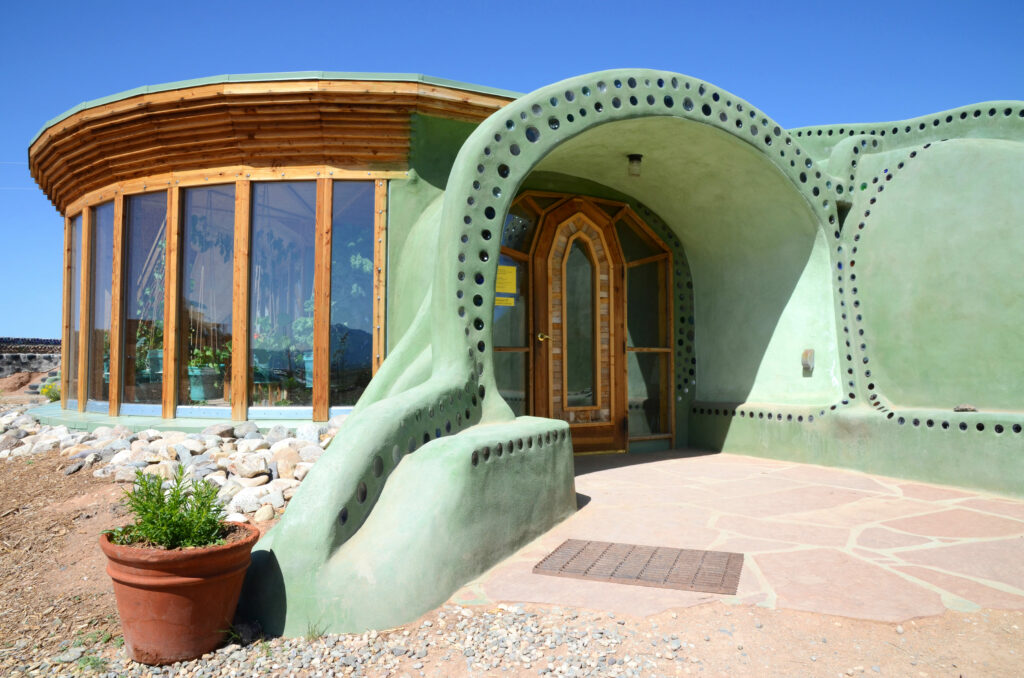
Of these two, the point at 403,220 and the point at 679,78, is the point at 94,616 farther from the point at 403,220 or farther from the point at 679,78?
the point at 679,78

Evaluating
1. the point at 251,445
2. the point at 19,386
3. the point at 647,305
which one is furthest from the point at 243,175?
the point at 19,386

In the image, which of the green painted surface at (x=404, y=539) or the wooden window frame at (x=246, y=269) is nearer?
the green painted surface at (x=404, y=539)

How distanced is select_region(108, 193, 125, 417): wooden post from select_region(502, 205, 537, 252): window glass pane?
185 inches

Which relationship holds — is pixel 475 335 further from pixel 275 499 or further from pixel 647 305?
pixel 647 305

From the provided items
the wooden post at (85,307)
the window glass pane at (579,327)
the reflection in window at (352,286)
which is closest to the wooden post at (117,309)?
the wooden post at (85,307)

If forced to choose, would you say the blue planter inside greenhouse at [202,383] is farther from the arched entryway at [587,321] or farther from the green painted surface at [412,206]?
the arched entryway at [587,321]

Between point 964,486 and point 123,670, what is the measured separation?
6450 mm

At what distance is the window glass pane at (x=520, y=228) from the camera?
8039 millimetres

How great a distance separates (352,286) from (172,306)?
2.15 metres

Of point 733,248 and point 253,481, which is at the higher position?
point 733,248

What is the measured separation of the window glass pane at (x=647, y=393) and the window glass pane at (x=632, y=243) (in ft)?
4.14

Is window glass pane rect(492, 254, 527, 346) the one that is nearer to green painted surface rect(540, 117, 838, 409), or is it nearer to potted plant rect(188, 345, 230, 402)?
green painted surface rect(540, 117, 838, 409)

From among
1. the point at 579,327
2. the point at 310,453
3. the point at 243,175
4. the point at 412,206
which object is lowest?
the point at 310,453

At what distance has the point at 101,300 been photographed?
360 inches
